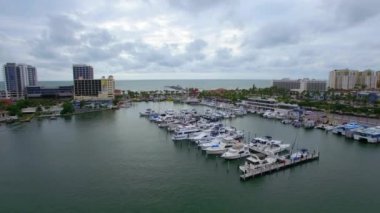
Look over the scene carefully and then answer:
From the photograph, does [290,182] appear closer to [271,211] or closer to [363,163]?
[271,211]

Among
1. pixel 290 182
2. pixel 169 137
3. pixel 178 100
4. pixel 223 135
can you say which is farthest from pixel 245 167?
pixel 178 100

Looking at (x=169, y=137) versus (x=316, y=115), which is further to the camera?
(x=316, y=115)

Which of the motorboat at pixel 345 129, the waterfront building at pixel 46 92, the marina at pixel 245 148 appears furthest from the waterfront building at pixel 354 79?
the waterfront building at pixel 46 92

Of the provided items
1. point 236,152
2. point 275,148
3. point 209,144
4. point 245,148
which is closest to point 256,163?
point 236,152

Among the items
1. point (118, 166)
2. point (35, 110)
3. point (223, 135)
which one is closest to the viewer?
point (118, 166)

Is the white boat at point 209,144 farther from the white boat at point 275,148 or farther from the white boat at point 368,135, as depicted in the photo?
the white boat at point 368,135

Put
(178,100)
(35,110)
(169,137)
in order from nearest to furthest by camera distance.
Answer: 1. (169,137)
2. (35,110)
3. (178,100)
